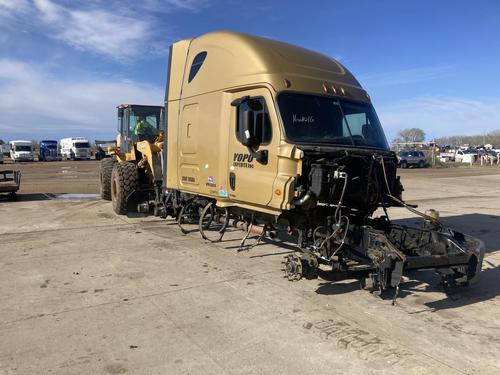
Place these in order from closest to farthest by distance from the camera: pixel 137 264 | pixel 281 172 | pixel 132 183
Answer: pixel 281 172 → pixel 137 264 → pixel 132 183

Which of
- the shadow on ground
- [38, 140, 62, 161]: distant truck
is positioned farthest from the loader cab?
[38, 140, 62, 161]: distant truck

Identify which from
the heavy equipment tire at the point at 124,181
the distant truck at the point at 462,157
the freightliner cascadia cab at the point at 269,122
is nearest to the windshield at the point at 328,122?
the freightliner cascadia cab at the point at 269,122

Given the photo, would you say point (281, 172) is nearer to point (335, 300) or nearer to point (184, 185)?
point (335, 300)

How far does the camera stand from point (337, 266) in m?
5.61

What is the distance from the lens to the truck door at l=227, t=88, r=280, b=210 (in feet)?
20.1

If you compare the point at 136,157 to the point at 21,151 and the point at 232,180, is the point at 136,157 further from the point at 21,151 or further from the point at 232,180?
the point at 21,151

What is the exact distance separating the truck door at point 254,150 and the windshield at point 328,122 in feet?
0.78

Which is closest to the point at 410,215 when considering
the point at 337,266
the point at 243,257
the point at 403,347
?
the point at 243,257

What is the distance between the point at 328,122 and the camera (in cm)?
645

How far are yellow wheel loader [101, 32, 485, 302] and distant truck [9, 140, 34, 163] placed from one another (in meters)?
48.4

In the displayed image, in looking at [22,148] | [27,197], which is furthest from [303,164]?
[22,148]

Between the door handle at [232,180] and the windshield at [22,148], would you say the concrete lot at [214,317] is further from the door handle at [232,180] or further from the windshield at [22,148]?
the windshield at [22,148]

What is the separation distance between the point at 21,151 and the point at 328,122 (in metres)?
51.6

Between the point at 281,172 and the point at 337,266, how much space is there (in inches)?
54.8
